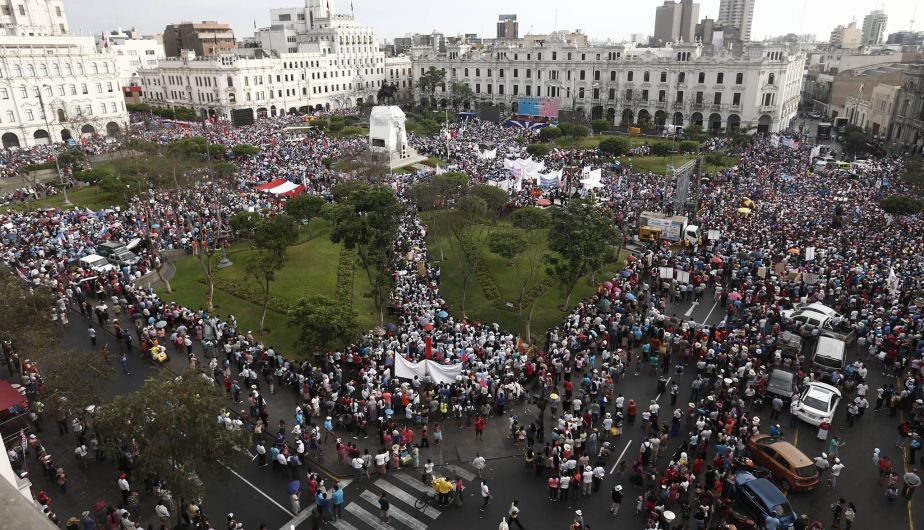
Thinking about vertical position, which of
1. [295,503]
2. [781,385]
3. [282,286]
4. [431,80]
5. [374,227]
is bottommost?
[295,503]

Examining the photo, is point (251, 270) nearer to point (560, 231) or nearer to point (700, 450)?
point (560, 231)

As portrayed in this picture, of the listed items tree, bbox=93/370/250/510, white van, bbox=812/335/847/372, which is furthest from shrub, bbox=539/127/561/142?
tree, bbox=93/370/250/510

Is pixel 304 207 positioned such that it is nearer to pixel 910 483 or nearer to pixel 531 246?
pixel 531 246

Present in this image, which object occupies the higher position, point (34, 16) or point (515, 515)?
point (34, 16)

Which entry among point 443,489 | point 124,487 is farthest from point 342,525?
point 124,487

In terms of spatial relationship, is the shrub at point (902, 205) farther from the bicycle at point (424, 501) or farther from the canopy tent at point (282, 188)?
the canopy tent at point (282, 188)

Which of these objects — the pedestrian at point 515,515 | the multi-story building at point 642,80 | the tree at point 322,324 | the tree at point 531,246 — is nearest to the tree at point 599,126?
the multi-story building at point 642,80

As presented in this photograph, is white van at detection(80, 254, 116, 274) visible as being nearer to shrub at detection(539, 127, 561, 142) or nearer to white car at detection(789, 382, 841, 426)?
white car at detection(789, 382, 841, 426)
